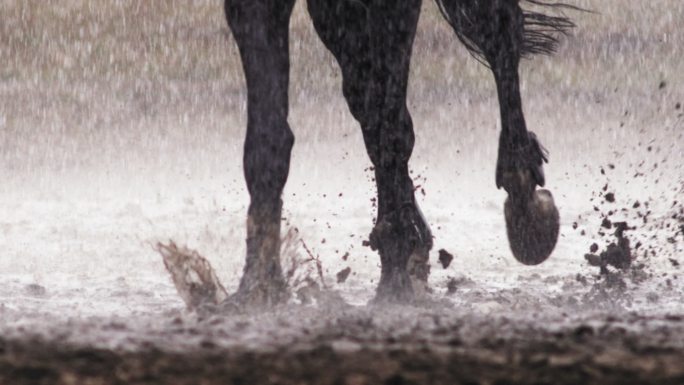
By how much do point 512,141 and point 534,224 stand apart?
0.40 metres

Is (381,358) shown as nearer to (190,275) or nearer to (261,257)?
(261,257)

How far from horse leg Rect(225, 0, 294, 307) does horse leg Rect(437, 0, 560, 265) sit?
150cm

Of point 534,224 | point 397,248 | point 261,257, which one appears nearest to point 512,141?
point 534,224

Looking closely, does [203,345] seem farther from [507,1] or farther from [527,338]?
[507,1]

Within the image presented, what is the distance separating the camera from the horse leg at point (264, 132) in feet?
15.5

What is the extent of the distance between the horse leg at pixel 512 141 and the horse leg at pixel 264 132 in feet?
4.93

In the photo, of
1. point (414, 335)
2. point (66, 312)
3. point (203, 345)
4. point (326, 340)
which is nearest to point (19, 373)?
point (203, 345)

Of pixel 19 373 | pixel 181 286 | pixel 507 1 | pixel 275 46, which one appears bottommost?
pixel 19 373

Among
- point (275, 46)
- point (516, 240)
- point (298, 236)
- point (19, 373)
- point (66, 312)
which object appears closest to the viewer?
point (19, 373)

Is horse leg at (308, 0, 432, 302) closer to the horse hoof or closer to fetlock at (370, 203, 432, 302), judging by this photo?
fetlock at (370, 203, 432, 302)

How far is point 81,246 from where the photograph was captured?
31.4 feet

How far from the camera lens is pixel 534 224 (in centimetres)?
613

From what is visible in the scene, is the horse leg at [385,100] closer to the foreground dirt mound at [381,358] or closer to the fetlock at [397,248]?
the fetlock at [397,248]

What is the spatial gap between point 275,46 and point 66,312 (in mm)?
1693
